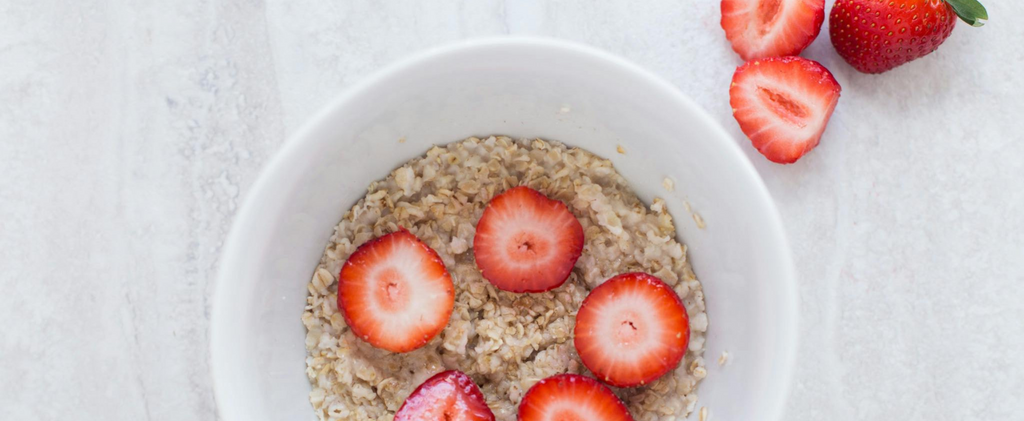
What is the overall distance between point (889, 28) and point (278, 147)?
2.41ft

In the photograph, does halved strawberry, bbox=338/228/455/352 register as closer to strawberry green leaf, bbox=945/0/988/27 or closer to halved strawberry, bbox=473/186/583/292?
halved strawberry, bbox=473/186/583/292

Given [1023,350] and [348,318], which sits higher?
[348,318]

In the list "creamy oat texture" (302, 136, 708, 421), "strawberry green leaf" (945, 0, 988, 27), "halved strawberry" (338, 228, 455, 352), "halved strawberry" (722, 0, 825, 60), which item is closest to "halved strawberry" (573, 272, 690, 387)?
"creamy oat texture" (302, 136, 708, 421)

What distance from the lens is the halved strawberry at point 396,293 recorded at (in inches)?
35.6

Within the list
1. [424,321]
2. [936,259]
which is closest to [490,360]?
[424,321]

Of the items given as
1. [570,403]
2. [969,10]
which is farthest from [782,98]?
[570,403]

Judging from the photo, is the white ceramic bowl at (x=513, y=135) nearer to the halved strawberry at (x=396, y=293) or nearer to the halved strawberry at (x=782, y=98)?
the halved strawberry at (x=396, y=293)

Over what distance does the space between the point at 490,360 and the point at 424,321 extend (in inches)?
3.3

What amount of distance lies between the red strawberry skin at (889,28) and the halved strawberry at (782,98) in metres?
0.05

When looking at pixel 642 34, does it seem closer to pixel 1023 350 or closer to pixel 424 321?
pixel 424 321

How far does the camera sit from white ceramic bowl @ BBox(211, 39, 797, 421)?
78 centimetres

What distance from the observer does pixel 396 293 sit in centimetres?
→ 91

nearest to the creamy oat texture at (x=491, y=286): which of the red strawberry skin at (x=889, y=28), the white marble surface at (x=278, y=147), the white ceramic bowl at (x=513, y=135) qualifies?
the white ceramic bowl at (x=513, y=135)

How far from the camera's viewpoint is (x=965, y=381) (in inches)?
41.3
